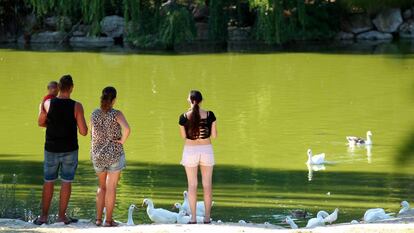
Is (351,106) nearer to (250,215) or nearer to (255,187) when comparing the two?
(255,187)

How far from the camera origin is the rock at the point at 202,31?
116 ft

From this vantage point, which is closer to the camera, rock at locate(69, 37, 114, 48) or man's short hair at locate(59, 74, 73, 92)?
man's short hair at locate(59, 74, 73, 92)

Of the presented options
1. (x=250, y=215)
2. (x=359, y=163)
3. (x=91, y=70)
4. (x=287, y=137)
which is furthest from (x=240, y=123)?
(x=91, y=70)

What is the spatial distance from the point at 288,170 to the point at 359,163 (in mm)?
1242

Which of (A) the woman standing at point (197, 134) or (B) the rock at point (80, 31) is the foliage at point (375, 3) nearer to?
(A) the woman standing at point (197, 134)

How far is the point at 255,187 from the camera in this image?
40.7 feet

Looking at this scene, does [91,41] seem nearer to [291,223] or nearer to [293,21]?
[293,21]

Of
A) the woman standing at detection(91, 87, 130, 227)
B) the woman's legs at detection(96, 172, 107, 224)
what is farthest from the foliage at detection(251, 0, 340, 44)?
the woman standing at detection(91, 87, 130, 227)

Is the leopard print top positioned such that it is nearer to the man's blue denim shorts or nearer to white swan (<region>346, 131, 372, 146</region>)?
the man's blue denim shorts

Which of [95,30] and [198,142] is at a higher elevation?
[95,30]

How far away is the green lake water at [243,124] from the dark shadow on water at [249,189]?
0.02 metres

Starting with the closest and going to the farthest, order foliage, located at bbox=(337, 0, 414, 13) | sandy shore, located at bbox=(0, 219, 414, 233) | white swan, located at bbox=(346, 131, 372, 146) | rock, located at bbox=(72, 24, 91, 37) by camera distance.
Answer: foliage, located at bbox=(337, 0, 414, 13), sandy shore, located at bbox=(0, 219, 414, 233), white swan, located at bbox=(346, 131, 372, 146), rock, located at bbox=(72, 24, 91, 37)

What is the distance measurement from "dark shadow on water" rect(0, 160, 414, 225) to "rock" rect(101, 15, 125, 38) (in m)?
21.5

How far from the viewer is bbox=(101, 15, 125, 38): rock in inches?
1400
